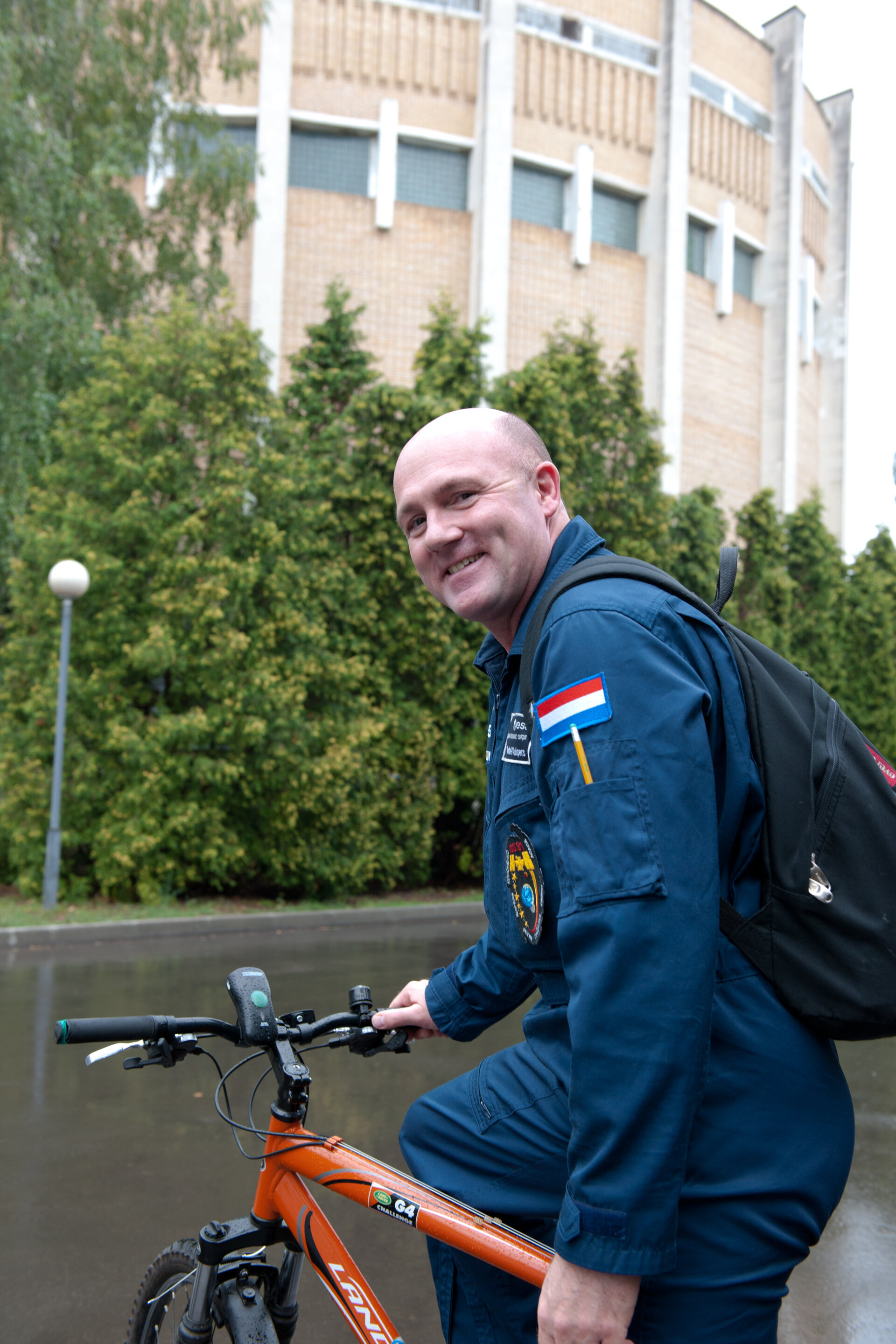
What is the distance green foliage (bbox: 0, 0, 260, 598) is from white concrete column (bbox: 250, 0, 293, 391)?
4.96 m

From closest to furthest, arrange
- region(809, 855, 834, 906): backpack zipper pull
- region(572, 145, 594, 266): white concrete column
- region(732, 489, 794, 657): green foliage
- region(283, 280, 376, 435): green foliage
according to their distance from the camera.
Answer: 1. region(809, 855, 834, 906): backpack zipper pull
2. region(283, 280, 376, 435): green foliage
3. region(732, 489, 794, 657): green foliage
4. region(572, 145, 594, 266): white concrete column

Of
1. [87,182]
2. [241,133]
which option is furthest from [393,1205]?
[241,133]

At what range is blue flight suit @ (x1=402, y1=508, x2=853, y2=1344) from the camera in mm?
1326

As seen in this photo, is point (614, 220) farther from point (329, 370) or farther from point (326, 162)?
point (329, 370)

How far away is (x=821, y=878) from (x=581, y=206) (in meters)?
30.3

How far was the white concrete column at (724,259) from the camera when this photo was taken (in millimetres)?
31844

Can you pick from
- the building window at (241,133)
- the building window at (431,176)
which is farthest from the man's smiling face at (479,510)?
the building window at (431,176)

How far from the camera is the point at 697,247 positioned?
3231cm

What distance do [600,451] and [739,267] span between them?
65.2 ft

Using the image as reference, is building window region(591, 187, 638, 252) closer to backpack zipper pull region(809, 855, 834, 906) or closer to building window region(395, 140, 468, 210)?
building window region(395, 140, 468, 210)

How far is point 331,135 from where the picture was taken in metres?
27.2

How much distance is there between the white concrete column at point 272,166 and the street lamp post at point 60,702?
16003mm

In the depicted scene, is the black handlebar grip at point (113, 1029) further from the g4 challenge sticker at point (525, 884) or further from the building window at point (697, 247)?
the building window at point (697, 247)

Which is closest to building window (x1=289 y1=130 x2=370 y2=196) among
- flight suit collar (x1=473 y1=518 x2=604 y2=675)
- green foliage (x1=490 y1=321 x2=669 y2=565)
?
green foliage (x1=490 y1=321 x2=669 y2=565)
